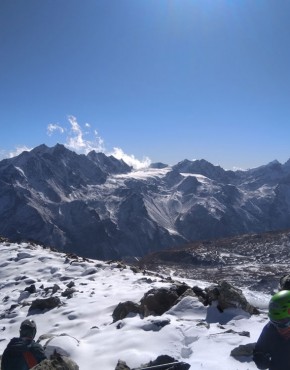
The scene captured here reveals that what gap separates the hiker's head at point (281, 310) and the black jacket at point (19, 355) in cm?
601

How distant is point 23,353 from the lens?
32.6 feet

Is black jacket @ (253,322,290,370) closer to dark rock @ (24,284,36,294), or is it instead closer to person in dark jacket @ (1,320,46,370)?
person in dark jacket @ (1,320,46,370)

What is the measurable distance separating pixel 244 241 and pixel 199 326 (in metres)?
149

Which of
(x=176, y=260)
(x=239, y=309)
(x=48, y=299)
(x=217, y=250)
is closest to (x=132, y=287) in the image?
(x=48, y=299)

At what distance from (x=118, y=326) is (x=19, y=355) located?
25.8 feet

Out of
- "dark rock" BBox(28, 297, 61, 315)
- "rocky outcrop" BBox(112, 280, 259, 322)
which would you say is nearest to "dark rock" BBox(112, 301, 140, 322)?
"rocky outcrop" BBox(112, 280, 259, 322)

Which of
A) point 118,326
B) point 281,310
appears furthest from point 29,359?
point 118,326

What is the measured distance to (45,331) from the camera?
19.2 meters

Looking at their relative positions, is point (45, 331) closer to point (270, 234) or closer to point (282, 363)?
point (282, 363)

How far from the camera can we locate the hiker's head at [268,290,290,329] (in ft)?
26.0

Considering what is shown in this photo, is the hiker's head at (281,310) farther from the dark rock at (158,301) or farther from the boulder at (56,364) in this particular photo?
the dark rock at (158,301)

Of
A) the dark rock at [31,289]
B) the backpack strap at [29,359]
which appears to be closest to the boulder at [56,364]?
the backpack strap at [29,359]

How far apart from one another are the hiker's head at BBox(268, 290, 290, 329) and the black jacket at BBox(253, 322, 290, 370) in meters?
0.38

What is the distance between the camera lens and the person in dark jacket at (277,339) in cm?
795
